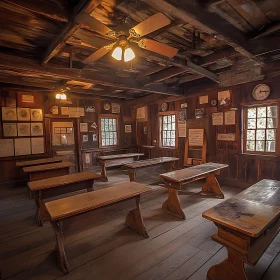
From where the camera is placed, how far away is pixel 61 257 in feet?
6.19

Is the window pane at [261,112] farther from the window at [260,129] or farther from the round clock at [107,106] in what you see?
the round clock at [107,106]

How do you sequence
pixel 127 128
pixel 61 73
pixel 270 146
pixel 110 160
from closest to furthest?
pixel 61 73 → pixel 270 146 → pixel 110 160 → pixel 127 128

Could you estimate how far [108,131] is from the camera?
6.92 m

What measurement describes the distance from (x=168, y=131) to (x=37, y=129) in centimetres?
421

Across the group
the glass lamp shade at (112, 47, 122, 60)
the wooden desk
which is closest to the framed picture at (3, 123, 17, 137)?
the wooden desk

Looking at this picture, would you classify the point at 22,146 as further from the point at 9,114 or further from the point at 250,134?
the point at 250,134

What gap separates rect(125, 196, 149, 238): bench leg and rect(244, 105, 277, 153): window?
130 inches

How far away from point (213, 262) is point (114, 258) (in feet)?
3.64

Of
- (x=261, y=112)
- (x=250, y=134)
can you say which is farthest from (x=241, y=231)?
(x=261, y=112)

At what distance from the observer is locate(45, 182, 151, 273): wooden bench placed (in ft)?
6.11

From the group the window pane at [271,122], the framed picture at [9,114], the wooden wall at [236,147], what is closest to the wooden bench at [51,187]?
the framed picture at [9,114]

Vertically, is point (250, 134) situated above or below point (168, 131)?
below

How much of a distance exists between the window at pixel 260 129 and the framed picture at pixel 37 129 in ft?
18.8

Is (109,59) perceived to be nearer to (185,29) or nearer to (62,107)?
(185,29)
